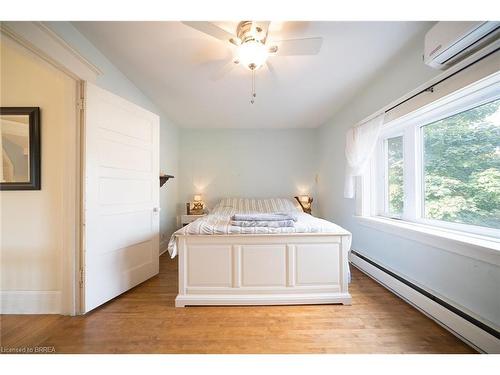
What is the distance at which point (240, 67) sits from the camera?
75.7 inches

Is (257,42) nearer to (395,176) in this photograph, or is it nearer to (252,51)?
(252,51)

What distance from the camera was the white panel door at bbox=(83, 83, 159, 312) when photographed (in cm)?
164

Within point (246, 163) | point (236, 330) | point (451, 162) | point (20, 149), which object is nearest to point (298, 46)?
point (451, 162)

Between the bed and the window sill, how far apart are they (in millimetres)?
563

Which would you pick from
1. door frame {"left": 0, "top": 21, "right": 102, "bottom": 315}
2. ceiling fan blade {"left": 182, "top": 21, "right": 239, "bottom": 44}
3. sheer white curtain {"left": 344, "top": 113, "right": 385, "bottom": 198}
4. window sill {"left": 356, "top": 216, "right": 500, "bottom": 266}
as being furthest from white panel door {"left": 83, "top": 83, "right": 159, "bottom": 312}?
window sill {"left": 356, "top": 216, "right": 500, "bottom": 266}

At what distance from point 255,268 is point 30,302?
6.27ft

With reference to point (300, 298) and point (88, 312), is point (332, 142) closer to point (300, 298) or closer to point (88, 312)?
point (300, 298)

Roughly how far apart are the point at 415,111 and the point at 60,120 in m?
3.05

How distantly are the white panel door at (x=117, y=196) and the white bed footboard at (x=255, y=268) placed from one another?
0.63m

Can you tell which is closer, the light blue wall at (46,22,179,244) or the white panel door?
the light blue wall at (46,22,179,244)

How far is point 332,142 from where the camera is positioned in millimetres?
3385

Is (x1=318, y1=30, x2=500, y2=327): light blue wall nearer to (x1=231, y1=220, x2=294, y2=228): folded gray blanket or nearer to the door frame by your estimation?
(x1=231, y1=220, x2=294, y2=228): folded gray blanket
